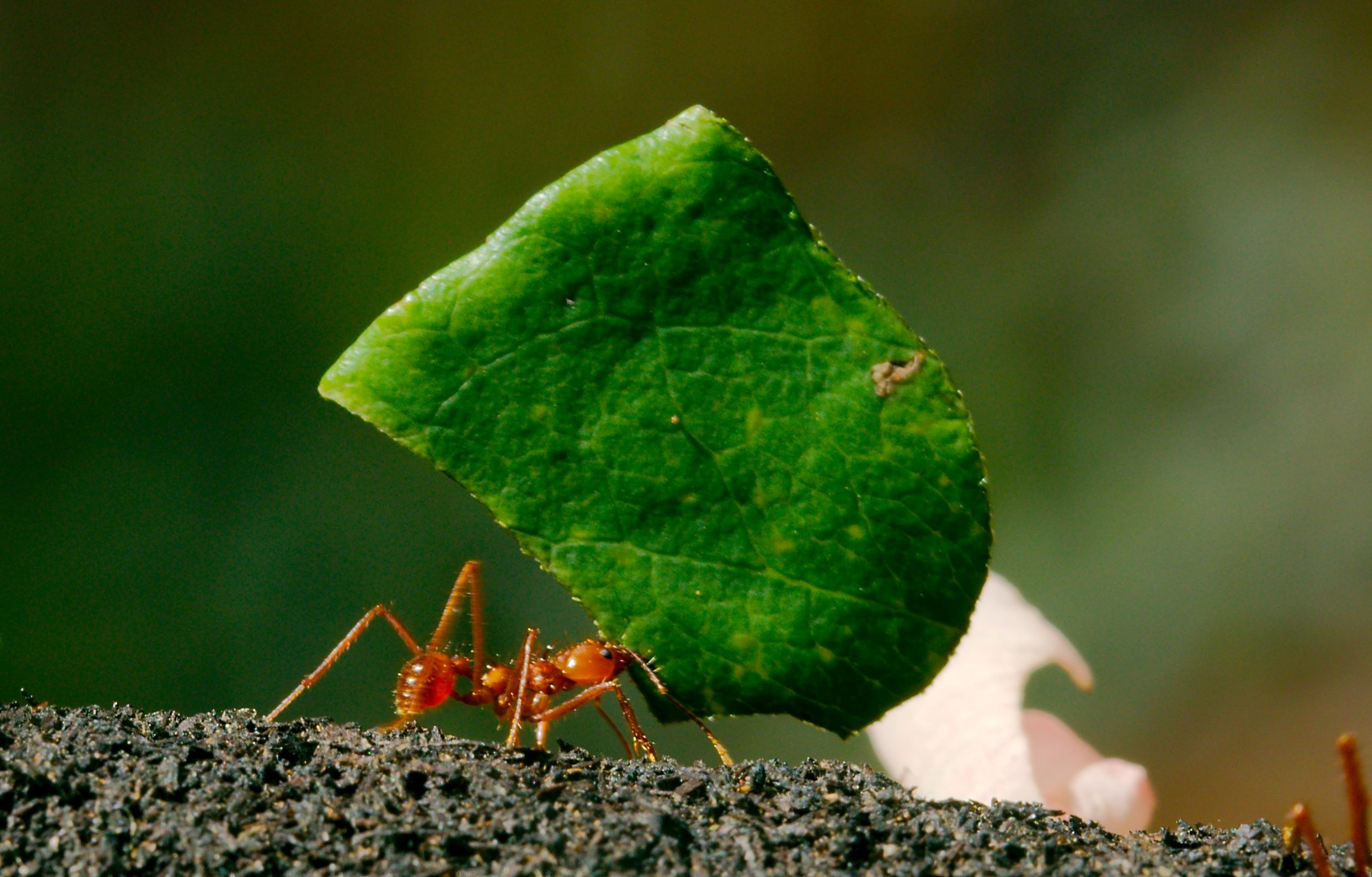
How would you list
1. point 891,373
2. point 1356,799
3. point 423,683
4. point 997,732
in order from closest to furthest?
1. point 1356,799
2. point 891,373
3. point 423,683
4. point 997,732

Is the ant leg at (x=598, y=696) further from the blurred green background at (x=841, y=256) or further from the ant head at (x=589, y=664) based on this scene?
the blurred green background at (x=841, y=256)

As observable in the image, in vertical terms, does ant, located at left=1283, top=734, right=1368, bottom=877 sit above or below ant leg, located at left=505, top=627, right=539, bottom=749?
above

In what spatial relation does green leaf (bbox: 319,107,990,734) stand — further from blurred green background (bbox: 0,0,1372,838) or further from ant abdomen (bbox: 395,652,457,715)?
blurred green background (bbox: 0,0,1372,838)

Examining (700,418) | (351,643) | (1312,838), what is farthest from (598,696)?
(1312,838)

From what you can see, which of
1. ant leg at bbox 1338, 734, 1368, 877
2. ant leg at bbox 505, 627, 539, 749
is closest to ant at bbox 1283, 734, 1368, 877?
ant leg at bbox 1338, 734, 1368, 877

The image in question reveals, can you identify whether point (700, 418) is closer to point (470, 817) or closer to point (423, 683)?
point (470, 817)

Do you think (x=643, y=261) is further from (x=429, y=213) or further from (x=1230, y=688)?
(x=1230, y=688)
